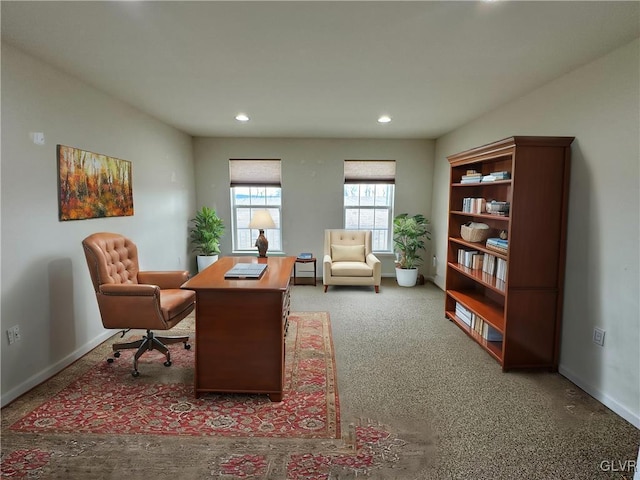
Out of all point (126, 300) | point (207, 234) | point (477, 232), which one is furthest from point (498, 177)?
point (207, 234)

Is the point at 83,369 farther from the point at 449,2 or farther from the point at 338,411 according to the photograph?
the point at 449,2

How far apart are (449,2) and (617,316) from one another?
2.24 meters

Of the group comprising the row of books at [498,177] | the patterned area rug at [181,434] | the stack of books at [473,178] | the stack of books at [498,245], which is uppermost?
the stack of books at [473,178]

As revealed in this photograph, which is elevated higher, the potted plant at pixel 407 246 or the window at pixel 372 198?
the window at pixel 372 198

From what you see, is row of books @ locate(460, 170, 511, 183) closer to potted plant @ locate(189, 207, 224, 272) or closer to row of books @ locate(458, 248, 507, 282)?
row of books @ locate(458, 248, 507, 282)

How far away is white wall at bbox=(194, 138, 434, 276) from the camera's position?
5.80 meters

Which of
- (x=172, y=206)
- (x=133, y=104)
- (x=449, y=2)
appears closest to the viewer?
(x=449, y=2)

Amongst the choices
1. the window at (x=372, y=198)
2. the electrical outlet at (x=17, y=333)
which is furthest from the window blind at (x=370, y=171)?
the electrical outlet at (x=17, y=333)

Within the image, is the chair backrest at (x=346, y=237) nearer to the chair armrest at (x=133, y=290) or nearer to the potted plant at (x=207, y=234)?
the potted plant at (x=207, y=234)

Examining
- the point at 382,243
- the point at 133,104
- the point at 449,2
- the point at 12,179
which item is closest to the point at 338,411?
the point at 449,2

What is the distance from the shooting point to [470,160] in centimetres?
350

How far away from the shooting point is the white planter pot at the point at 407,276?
549 cm

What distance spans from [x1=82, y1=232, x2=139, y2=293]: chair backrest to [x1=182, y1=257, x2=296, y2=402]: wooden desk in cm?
89

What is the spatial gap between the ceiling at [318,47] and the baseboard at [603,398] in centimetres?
233
